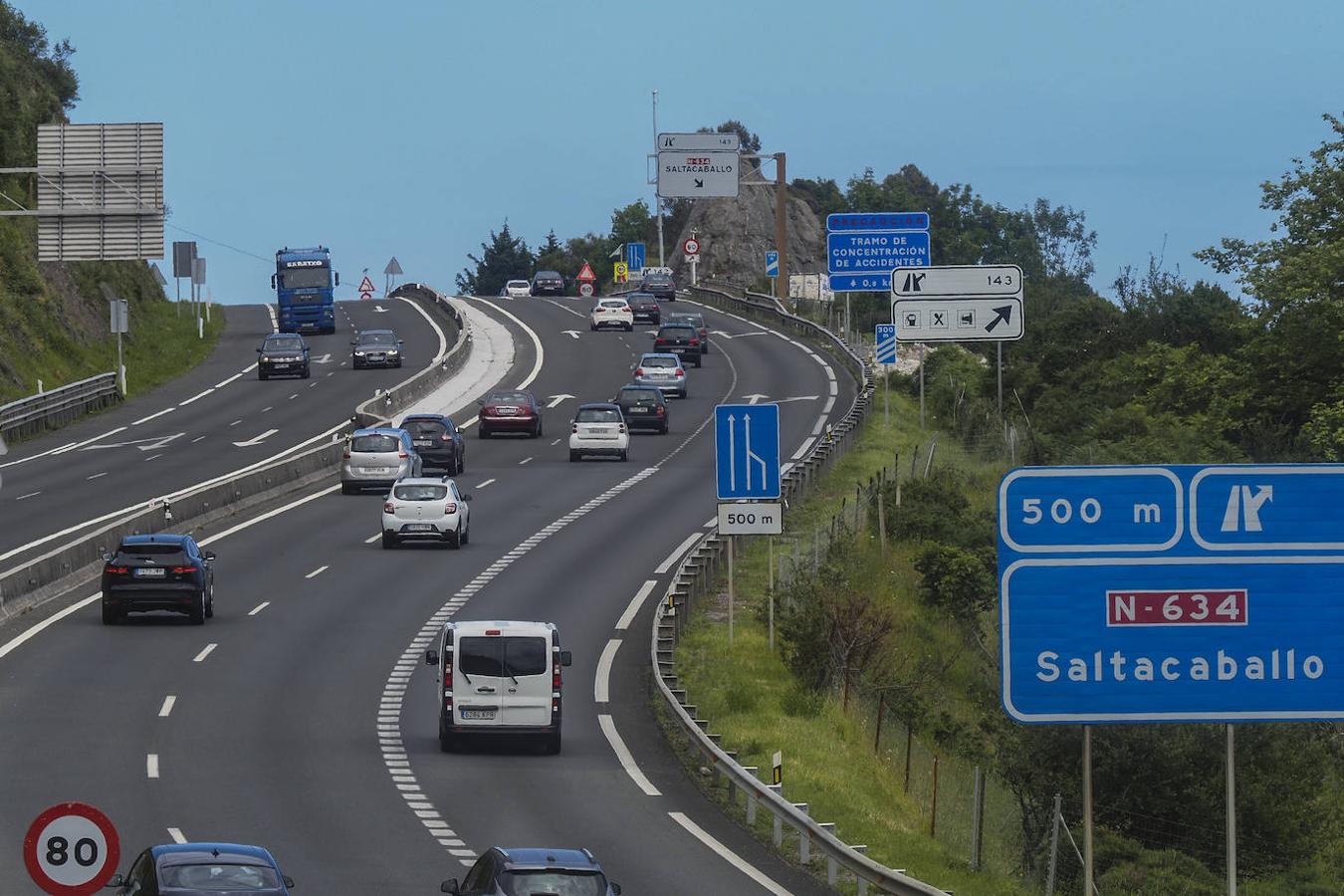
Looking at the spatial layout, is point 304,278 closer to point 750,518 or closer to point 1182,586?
point 750,518

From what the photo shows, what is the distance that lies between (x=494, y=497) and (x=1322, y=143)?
79.0 feet

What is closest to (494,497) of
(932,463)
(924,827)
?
(932,463)

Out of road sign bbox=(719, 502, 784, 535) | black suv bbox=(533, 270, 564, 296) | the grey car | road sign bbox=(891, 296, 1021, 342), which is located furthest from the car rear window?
black suv bbox=(533, 270, 564, 296)

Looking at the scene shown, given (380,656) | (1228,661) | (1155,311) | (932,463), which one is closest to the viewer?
(1228,661)

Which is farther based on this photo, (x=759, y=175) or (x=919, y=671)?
(x=759, y=175)

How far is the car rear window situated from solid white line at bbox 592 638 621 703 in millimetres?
18253

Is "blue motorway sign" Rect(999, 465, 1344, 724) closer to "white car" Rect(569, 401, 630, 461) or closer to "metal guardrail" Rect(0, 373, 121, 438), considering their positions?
"white car" Rect(569, 401, 630, 461)

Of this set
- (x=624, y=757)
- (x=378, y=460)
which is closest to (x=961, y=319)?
(x=624, y=757)

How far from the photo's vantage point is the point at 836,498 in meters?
52.7

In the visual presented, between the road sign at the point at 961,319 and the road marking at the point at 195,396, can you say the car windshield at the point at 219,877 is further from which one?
the road marking at the point at 195,396

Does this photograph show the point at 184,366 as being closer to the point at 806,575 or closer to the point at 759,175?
the point at 806,575

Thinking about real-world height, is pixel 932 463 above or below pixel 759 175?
below

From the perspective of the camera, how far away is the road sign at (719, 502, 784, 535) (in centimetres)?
3275

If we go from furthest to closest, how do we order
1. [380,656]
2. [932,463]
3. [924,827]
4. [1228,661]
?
[932,463] → [380,656] → [924,827] → [1228,661]
